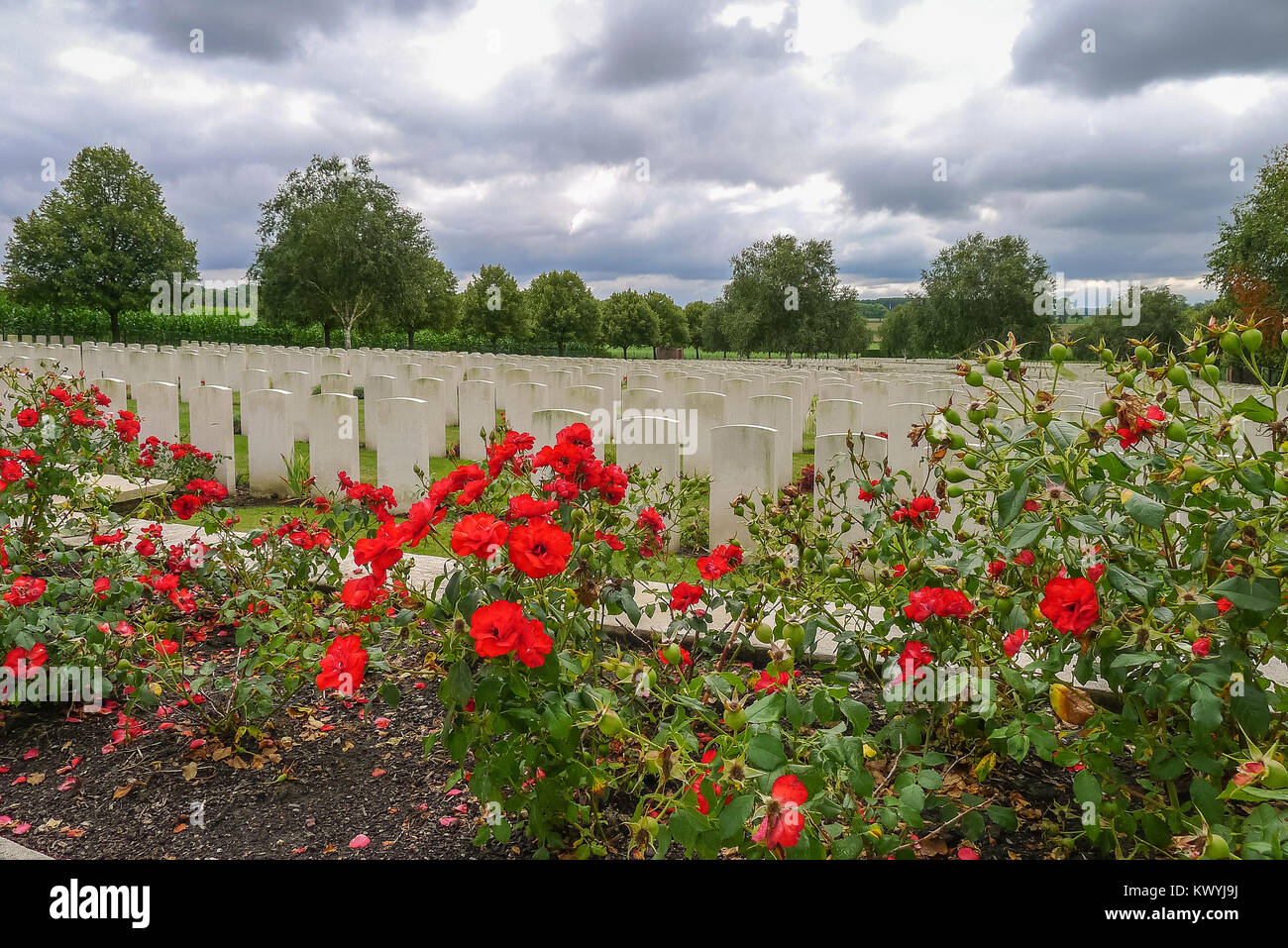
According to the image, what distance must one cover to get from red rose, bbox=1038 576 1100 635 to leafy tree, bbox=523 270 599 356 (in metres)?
52.1

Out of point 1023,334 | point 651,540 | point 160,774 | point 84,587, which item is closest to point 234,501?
point 84,587

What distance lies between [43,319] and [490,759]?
146 ft

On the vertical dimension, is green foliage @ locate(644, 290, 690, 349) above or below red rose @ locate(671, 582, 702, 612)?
above

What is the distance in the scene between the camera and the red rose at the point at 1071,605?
145 centimetres

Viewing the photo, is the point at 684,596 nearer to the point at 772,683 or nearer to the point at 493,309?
the point at 772,683

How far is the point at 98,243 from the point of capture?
1170 inches

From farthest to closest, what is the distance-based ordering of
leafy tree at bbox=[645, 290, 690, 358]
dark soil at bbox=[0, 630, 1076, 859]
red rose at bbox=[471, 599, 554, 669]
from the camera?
1. leafy tree at bbox=[645, 290, 690, 358]
2. dark soil at bbox=[0, 630, 1076, 859]
3. red rose at bbox=[471, 599, 554, 669]

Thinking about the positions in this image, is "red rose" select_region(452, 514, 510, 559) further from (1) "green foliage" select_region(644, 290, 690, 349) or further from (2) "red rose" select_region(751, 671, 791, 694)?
(1) "green foliage" select_region(644, 290, 690, 349)

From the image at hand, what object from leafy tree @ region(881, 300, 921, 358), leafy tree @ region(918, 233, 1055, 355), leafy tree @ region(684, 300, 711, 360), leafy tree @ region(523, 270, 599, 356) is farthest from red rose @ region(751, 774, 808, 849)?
leafy tree @ region(684, 300, 711, 360)

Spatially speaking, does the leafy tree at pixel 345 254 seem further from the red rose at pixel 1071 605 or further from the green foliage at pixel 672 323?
the green foliage at pixel 672 323

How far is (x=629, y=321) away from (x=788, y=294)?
45.4m

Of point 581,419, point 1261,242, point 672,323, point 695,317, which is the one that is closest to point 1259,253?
point 1261,242

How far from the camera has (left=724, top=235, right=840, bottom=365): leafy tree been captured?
96.3 ft
